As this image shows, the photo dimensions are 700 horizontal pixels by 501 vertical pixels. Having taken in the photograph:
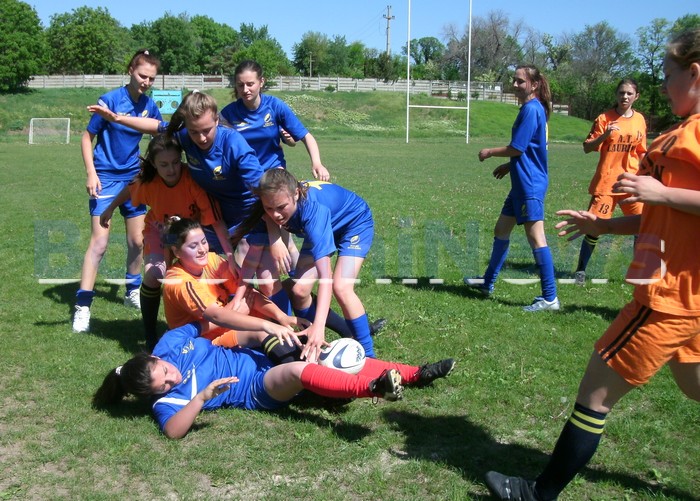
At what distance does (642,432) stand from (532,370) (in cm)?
103

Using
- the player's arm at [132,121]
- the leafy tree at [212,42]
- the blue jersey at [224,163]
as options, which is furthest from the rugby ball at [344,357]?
the leafy tree at [212,42]

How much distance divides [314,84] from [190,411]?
196 ft

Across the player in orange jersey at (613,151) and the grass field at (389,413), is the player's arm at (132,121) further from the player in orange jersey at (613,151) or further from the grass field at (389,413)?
the player in orange jersey at (613,151)

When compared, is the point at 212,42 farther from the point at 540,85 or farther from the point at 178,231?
the point at 178,231

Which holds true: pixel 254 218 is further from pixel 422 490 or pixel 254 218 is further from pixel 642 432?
pixel 642 432

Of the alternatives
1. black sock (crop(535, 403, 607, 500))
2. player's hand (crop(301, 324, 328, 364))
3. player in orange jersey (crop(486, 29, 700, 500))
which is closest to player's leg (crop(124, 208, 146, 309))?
player's hand (crop(301, 324, 328, 364))

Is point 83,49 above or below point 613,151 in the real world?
above

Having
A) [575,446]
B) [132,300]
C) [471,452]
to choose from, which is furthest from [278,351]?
[132,300]

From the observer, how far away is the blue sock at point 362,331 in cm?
457

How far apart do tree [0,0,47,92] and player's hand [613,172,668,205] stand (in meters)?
57.6

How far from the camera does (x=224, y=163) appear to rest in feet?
15.3

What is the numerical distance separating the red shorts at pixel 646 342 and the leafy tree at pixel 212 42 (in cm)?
9132

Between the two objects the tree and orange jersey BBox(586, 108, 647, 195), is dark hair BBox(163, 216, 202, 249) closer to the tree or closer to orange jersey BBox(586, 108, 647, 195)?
orange jersey BBox(586, 108, 647, 195)

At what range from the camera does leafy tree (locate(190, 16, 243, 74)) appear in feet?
295
